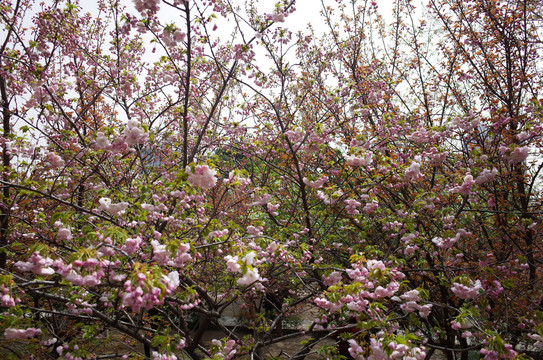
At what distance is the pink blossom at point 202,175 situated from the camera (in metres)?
2.51

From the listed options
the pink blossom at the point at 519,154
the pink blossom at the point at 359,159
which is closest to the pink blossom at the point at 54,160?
the pink blossom at the point at 359,159

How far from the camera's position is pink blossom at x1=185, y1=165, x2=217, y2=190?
2.51 m

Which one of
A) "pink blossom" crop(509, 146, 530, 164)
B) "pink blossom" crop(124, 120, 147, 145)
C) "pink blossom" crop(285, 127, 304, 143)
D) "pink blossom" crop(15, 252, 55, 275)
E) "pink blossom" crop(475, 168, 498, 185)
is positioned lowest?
"pink blossom" crop(15, 252, 55, 275)

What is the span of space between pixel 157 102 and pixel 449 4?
18.8 feet

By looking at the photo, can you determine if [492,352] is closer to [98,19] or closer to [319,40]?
[319,40]

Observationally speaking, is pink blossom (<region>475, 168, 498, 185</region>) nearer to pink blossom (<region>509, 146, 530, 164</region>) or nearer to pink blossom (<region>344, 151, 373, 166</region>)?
pink blossom (<region>509, 146, 530, 164</region>)

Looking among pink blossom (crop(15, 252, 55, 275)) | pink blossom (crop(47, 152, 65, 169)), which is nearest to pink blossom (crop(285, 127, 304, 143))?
pink blossom (crop(47, 152, 65, 169))

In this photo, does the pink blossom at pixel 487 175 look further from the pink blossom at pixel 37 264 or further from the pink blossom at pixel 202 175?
the pink blossom at pixel 37 264

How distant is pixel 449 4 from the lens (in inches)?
223

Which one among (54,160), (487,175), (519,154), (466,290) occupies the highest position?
(519,154)

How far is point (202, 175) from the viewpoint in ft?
8.34

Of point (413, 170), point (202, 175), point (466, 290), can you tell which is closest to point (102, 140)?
point (202, 175)

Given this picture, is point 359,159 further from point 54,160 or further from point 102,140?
point 54,160

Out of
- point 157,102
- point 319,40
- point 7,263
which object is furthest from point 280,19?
point 7,263
